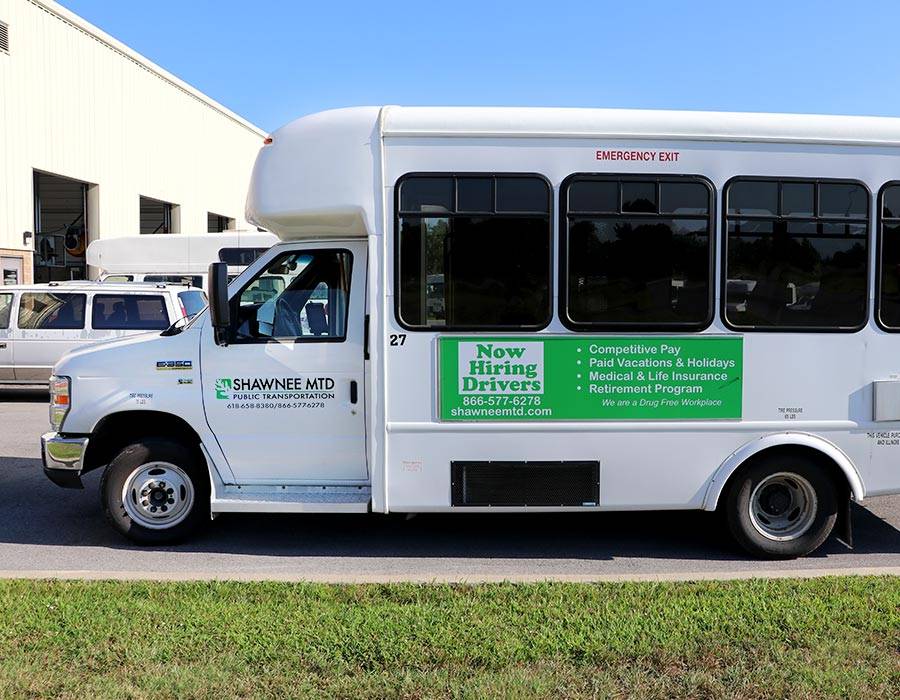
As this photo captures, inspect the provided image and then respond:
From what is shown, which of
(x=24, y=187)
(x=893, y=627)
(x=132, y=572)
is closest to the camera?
(x=893, y=627)

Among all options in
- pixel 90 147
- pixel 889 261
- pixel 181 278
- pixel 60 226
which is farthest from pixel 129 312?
pixel 60 226

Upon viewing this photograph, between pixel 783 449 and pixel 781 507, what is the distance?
445 millimetres

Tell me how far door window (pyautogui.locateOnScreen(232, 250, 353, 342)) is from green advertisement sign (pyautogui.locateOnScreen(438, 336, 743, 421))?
0.91m

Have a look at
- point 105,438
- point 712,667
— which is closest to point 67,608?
point 105,438

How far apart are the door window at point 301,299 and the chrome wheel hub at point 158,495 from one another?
116 cm

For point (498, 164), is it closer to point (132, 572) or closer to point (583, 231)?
point (583, 231)

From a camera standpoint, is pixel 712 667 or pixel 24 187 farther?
pixel 24 187

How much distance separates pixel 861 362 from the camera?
19.4 feet

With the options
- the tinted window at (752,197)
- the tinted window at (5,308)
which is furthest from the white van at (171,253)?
the tinted window at (752,197)

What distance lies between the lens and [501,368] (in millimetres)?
5832

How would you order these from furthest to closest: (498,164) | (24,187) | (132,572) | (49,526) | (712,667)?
(24,187), (49,526), (498,164), (132,572), (712,667)

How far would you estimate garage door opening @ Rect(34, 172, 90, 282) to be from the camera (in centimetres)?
2750

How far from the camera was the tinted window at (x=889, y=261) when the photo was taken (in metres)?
5.94

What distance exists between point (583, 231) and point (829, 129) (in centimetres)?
182
